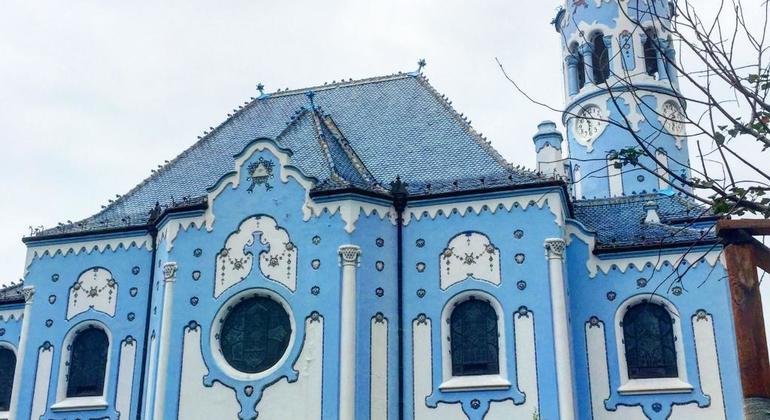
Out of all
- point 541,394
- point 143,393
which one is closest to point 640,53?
point 541,394

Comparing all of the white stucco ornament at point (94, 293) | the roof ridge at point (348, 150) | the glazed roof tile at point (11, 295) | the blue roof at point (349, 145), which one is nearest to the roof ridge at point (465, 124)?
the blue roof at point (349, 145)

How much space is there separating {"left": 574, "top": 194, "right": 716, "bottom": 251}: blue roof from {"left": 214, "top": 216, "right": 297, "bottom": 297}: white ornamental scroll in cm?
753

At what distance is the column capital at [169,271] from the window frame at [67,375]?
2631 mm

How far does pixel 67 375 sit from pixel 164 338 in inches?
151

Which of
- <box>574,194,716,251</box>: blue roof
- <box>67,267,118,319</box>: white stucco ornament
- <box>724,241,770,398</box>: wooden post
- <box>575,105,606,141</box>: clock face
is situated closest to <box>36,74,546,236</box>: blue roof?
Result: <box>67,267,118,319</box>: white stucco ornament

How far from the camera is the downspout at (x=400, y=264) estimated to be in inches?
714

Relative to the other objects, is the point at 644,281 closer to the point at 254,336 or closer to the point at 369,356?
the point at 369,356

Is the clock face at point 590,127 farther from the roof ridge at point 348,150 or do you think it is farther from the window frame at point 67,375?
the window frame at point 67,375

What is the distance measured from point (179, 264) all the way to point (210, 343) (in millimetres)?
2156

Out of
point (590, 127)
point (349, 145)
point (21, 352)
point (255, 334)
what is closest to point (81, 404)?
point (21, 352)

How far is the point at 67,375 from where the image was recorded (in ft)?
68.5

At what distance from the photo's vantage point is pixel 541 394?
17.4 meters

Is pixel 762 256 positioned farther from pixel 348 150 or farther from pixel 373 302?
pixel 348 150

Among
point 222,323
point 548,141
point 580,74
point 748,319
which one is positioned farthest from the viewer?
point 580,74
